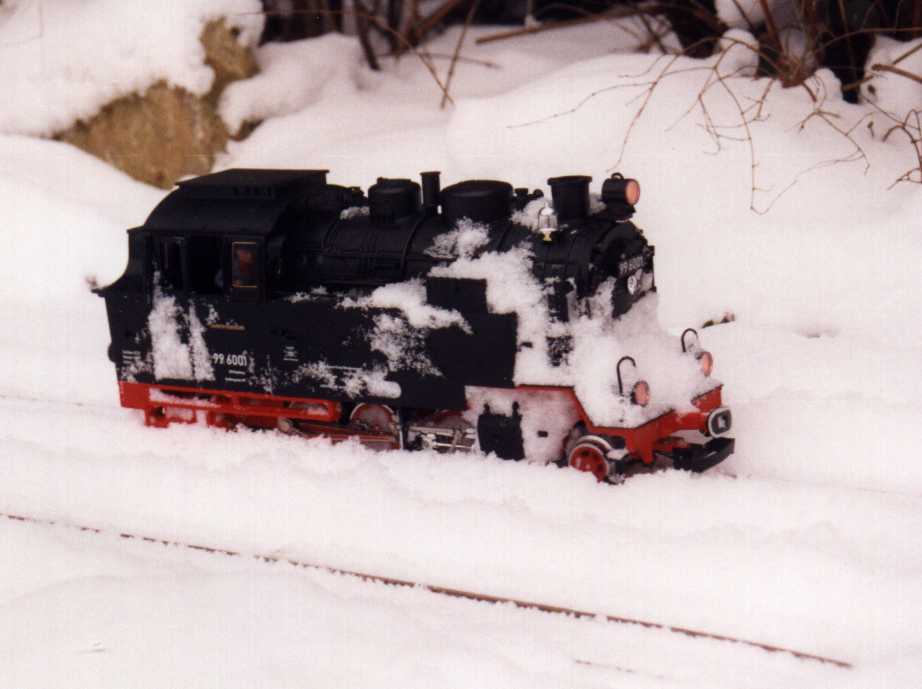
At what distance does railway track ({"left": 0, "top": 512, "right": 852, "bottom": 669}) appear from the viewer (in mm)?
4748

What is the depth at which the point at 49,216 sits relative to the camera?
10.2m

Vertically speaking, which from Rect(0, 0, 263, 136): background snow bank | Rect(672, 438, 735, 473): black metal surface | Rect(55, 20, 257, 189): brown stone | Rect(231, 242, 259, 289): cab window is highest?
Rect(0, 0, 263, 136): background snow bank

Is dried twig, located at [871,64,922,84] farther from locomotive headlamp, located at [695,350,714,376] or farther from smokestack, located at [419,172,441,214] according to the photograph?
smokestack, located at [419,172,441,214]

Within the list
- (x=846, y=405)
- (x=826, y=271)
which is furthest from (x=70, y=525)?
(x=826, y=271)

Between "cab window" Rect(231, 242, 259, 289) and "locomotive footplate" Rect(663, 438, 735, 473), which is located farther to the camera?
"cab window" Rect(231, 242, 259, 289)

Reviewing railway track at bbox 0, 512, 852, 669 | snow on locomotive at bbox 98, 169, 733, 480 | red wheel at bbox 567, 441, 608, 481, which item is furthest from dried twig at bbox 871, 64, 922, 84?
railway track at bbox 0, 512, 852, 669

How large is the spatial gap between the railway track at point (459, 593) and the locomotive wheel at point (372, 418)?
1.24m

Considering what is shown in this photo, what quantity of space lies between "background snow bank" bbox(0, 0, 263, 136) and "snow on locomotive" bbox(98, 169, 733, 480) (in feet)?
12.7

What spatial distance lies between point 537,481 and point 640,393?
69 centimetres

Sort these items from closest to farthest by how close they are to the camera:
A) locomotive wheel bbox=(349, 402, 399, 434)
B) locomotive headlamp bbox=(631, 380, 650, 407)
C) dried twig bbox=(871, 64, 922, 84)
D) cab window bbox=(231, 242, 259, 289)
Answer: locomotive headlamp bbox=(631, 380, 650, 407) < cab window bbox=(231, 242, 259, 289) < locomotive wheel bbox=(349, 402, 399, 434) < dried twig bbox=(871, 64, 922, 84)

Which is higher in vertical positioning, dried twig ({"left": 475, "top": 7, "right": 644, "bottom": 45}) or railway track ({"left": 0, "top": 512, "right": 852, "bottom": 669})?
dried twig ({"left": 475, "top": 7, "right": 644, "bottom": 45})

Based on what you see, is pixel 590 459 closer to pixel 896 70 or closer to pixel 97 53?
pixel 896 70

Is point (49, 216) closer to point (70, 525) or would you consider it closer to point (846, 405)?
point (70, 525)

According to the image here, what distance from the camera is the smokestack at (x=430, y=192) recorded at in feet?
21.5
